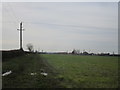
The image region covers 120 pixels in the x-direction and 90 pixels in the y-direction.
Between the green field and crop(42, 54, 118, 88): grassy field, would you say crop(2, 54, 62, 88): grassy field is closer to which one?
the green field

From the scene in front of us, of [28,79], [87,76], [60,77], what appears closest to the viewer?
[28,79]

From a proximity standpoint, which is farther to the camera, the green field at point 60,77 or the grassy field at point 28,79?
the green field at point 60,77

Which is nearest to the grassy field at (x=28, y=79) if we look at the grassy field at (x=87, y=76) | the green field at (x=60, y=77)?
the green field at (x=60, y=77)

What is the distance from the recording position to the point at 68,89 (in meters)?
8.48

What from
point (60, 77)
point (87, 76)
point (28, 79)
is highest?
point (28, 79)

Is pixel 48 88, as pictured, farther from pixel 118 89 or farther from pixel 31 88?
pixel 118 89

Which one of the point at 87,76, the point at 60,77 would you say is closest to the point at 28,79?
the point at 60,77

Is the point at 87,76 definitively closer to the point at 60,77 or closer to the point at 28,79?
the point at 60,77

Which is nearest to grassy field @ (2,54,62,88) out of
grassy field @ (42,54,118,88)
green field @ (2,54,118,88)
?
green field @ (2,54,118,88)

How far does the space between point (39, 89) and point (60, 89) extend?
30.3 inches

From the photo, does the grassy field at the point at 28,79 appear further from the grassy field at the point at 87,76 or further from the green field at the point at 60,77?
the grassy field at the point at 87,76

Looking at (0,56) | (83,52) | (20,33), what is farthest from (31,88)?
(83,52)

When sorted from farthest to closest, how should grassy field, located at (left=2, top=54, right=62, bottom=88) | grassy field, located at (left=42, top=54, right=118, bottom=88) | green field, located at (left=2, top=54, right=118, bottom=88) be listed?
grassy field, located at (left=42, top=54, right=118, bottom=88)
green field, located at (left=2, top=54, right=118, bottom=88)
grassy field, located at (left=2, top=54, right=62, bottom=88)

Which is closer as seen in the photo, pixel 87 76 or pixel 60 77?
pixel 60 77
